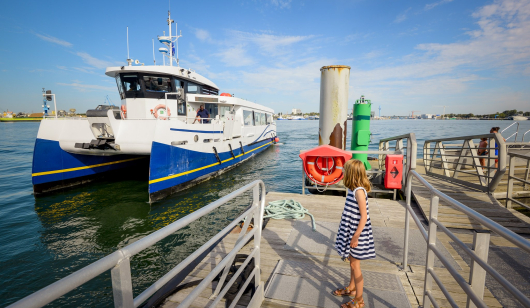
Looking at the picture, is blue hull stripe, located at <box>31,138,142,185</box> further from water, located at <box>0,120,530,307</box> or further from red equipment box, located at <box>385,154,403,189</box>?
red equipment box, located at <box>385,154,403,189</box>

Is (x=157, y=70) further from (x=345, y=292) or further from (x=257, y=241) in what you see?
(x=345, y=292)

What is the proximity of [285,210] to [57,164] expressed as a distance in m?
8.68

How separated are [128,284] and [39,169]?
33.8 feet

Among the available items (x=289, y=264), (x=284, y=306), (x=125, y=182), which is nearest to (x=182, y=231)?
(x=289, y=264)

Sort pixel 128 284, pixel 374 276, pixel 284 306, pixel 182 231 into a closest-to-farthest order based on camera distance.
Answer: pixel 128 284
pixel 284 306
pixel 374 276
pixel 182 231

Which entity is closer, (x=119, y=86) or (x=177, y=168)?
(x=177, y=168)

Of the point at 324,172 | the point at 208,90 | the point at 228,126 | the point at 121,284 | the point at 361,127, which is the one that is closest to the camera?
the point at 121,284

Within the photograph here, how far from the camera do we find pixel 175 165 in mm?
8961

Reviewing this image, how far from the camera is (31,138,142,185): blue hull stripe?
8.61m

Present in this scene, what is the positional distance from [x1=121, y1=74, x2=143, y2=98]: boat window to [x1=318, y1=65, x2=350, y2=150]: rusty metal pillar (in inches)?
323

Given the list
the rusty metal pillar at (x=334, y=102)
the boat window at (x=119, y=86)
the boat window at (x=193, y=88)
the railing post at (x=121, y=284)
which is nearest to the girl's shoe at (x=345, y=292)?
the railing post at (x=121, y=284)

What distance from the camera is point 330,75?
660cm

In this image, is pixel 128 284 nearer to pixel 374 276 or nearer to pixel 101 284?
pixel 374 276

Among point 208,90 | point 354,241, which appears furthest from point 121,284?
point 208,90
